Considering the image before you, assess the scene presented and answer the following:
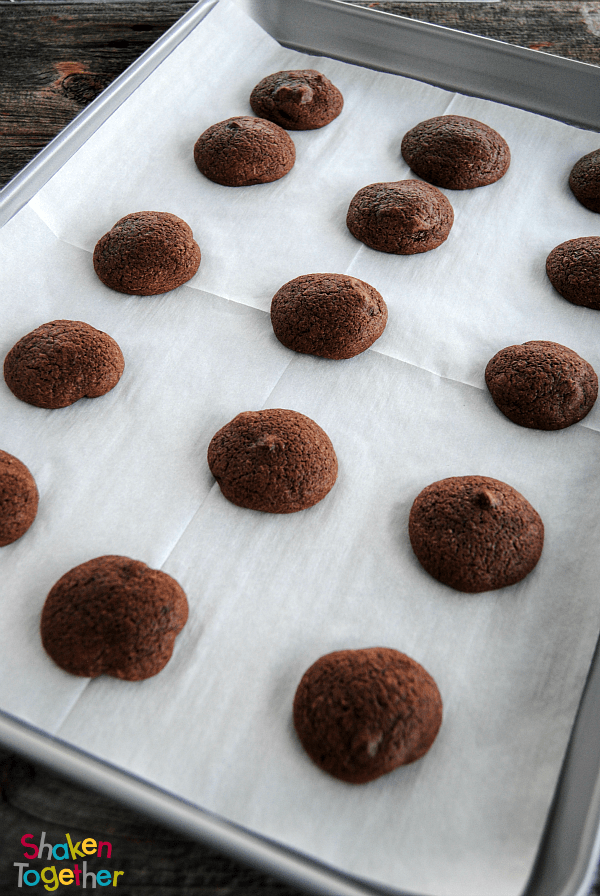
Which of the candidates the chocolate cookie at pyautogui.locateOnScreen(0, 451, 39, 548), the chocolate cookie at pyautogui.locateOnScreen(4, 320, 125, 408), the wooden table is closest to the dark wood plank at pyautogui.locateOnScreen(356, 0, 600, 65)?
the wooden table

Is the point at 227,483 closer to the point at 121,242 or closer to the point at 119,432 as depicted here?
the point at 119,432

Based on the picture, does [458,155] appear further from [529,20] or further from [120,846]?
[120,846]

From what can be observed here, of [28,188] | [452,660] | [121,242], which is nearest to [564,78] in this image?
[121,242]

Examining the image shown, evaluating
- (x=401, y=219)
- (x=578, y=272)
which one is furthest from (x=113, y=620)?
(x=578, y=272)

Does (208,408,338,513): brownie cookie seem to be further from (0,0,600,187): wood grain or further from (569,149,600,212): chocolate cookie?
(0,0,600,187): wood grain

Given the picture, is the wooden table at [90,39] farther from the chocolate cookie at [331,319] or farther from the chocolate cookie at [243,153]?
the chocolate cookie at [331,319]

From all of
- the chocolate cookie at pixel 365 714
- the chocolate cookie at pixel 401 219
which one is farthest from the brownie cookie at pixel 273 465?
the chocolate cookie at pixel 401 219
